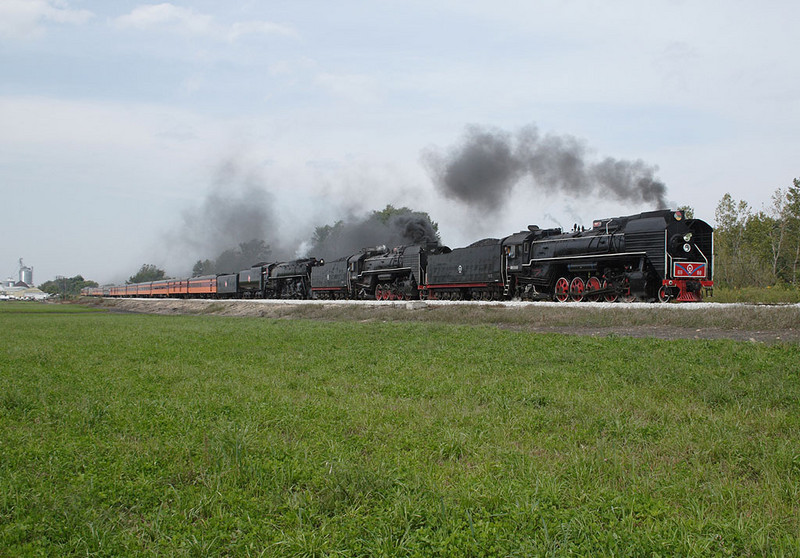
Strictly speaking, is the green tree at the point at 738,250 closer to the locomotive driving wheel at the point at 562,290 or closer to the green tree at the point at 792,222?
the green tree at the point at 792,222

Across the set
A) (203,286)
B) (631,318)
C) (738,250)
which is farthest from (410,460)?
(203,286)

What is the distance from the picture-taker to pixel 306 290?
166 ft

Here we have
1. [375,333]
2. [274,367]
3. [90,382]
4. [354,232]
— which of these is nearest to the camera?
[90,382]

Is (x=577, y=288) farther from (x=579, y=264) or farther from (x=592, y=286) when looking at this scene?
(x=579, y=264)

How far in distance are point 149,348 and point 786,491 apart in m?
13.5

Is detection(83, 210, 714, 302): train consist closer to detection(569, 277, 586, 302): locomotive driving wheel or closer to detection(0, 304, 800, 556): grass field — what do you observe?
detection(569, 277, 586, 302): locomotive driving wheel

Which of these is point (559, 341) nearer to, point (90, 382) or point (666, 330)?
point (666, 330)

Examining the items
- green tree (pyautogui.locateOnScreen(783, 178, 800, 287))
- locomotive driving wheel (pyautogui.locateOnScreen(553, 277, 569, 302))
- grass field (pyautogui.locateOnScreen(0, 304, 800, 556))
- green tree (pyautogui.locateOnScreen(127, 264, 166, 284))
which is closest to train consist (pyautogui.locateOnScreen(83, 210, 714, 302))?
locomotive driving wheel (pyautogui.locateOnScreen(553, 277, 569, 302))

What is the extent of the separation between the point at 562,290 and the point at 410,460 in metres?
21.8

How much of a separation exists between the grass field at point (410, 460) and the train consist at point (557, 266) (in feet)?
39.5

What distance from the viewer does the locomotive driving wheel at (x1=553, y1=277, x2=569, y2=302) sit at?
2539cm

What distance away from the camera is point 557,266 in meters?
25.6

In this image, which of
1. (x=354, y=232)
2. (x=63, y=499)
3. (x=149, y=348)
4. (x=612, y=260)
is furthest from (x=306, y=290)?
(x=63, y=499)

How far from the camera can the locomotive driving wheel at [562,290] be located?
1000 inches
